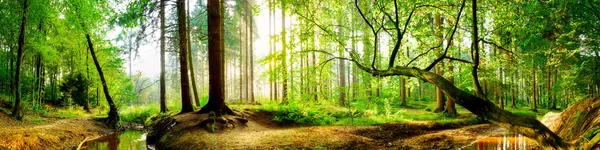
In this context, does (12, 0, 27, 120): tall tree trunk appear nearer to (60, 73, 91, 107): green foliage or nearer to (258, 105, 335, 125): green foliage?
(60, 73, 91, 107): green foliage

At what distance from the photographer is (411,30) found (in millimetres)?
9273

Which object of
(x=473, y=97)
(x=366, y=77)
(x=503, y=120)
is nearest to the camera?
(x=503, y=120)

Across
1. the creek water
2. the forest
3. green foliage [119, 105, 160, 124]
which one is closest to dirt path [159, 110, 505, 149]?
the forest

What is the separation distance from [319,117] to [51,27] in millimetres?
15986

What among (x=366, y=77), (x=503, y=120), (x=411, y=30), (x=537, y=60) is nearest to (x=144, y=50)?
(x=366, y=77)

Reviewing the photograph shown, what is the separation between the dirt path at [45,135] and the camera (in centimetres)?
841

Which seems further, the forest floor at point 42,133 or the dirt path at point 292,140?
the forest floor at point 42,133

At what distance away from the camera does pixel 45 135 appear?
1012 centimetres

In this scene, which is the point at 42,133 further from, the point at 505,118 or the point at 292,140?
the point at 505,118

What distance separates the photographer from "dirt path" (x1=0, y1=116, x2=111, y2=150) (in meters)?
8.41

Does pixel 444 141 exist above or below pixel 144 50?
below

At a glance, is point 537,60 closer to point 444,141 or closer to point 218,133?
point 444,141

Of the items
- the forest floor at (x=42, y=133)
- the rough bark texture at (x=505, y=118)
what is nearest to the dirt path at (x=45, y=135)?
the forest floor at (x=42, y=133)

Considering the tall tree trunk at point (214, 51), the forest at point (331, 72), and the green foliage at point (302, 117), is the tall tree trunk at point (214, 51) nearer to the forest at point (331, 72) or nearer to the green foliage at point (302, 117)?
the forest at point (331, 72)
